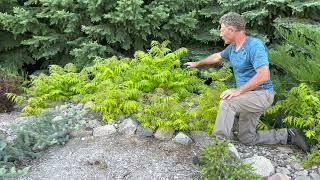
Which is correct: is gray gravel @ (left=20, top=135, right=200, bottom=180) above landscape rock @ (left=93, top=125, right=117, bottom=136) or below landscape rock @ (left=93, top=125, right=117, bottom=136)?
below

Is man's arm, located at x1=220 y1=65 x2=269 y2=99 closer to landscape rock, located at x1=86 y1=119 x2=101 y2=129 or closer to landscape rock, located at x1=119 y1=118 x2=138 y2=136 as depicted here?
landscape rock, located at x1=119 y1=118 x2=138 y2=136

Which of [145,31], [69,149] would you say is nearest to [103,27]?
[145,31]

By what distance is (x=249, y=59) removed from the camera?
4.98 meters

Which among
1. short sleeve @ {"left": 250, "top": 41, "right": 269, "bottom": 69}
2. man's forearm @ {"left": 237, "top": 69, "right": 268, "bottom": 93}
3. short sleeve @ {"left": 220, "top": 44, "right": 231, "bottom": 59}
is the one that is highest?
short sleeve @ {"left": 250, "top": 41, "right": 269, "bottom": 69}

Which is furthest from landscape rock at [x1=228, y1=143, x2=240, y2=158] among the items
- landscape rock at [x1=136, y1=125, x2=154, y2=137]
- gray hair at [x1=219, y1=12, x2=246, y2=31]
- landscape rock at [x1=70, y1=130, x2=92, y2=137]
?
landscape rock at [x1=70, y1=130, x2=92, y2=137]

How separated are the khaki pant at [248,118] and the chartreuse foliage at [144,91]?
16.2 inches

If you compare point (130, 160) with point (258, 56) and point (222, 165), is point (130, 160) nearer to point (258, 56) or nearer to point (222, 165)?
point (222, 165)

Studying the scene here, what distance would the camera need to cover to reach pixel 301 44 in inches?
233

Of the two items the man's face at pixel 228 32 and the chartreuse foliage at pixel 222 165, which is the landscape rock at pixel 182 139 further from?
the man's face at pixel 228 32

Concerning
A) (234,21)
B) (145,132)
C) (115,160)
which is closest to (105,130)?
(145,132)

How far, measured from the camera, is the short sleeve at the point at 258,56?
15.7 ft

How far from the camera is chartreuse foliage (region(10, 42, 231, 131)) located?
5488 millimetres

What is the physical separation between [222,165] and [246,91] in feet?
3.19

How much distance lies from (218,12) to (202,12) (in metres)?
0.28
